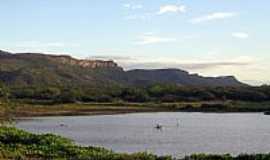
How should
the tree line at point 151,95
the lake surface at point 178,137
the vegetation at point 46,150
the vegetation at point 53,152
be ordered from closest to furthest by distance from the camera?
1. the vegetation at point 53,152
2. the vegetation at point 46,150
3. the lake surface at point 178,137
4. the tree line at point 151,95

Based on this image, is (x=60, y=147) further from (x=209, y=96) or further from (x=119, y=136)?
(x=209, y=96)

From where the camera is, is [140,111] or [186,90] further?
[186,90]

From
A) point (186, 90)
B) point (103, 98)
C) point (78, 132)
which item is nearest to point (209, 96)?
point (186, 90)

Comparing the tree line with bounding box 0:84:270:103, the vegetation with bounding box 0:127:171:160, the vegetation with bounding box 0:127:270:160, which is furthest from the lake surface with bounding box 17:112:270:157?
the tree line with bounding box 0:84:270:103

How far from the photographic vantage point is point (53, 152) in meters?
37.6

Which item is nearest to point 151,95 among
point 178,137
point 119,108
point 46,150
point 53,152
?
point 119,108

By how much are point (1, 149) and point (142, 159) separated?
28.1ft

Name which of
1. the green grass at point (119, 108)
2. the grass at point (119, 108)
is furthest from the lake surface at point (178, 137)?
the green grass at point (119, 108)

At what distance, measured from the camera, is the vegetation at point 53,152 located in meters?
34.4

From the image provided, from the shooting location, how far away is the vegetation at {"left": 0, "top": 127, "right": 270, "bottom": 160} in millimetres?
34375

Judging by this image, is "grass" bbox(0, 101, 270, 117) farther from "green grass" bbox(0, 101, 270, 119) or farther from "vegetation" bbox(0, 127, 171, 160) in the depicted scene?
"vegetation" bbox(0, 127, 171, 160)

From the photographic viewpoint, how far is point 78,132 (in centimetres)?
6900

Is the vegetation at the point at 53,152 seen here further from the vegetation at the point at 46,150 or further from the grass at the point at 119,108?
the grass at the point at 119,108

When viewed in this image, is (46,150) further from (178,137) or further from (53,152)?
(178,137)
